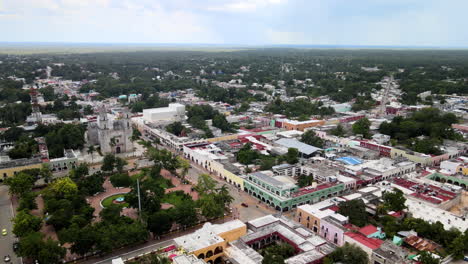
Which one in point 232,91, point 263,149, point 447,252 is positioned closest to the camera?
point 447,252

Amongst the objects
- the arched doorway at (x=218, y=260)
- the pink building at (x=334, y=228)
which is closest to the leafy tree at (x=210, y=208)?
the arched doorway at (x=218, y=260)

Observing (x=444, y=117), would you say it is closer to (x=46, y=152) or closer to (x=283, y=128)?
(x=283, y=128)

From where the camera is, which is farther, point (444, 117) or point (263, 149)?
point (444, 117)

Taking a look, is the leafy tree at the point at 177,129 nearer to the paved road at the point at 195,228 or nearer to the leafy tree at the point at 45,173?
the paved road at the point at 195,228

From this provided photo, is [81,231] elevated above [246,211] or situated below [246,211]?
above

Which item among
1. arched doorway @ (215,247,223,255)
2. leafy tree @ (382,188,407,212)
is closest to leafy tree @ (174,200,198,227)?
arched doorway @ (215,247,223,255)

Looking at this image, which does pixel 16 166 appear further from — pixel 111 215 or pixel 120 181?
pixel 111 215

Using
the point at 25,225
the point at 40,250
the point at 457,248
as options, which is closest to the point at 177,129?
the point at 25,225

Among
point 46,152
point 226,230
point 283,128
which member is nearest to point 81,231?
point 226,230
